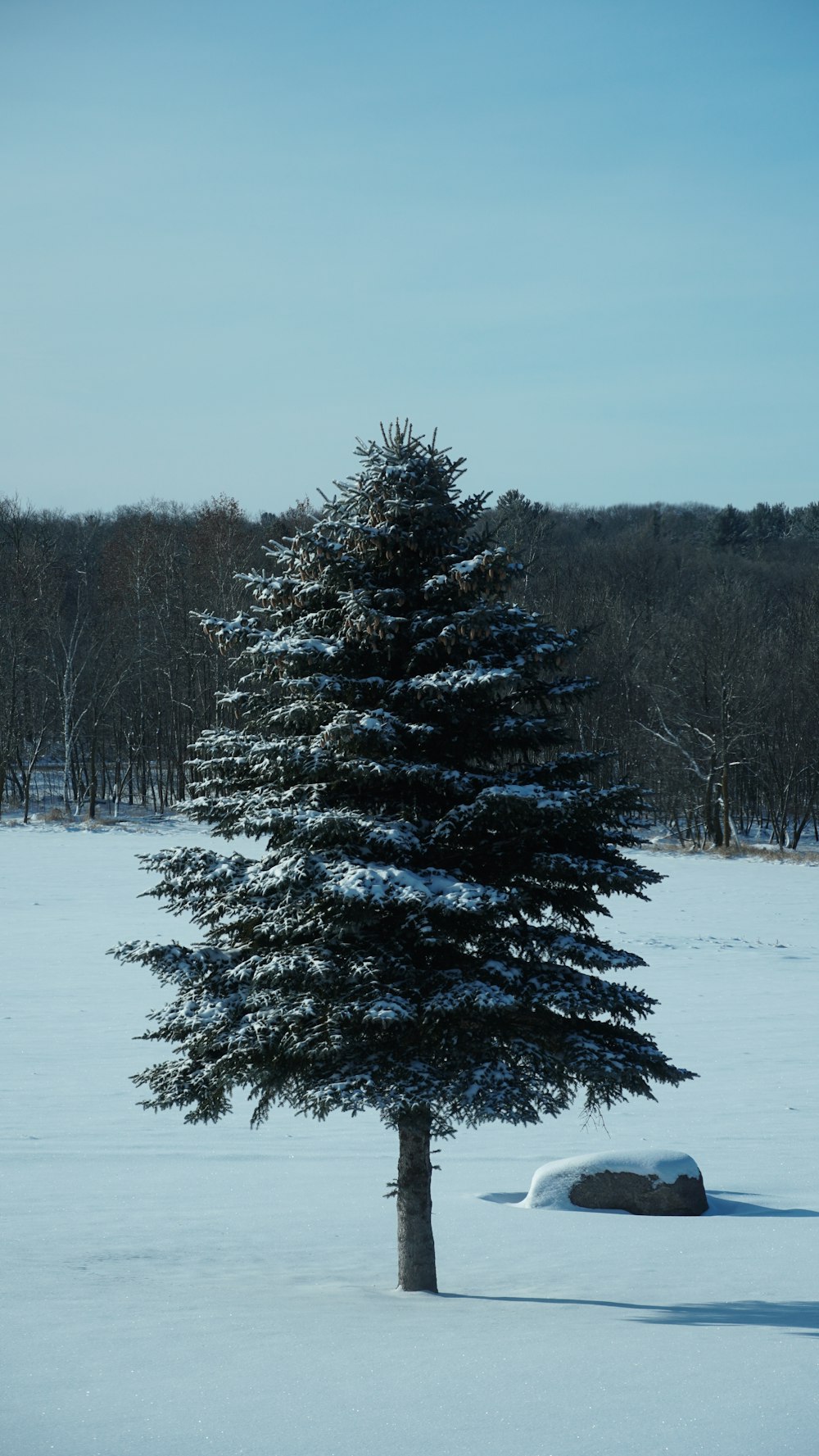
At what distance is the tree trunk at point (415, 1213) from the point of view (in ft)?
31.6

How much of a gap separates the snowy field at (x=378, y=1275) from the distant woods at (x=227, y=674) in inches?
1227

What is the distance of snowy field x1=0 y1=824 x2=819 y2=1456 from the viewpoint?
6.62m

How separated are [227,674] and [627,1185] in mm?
44969

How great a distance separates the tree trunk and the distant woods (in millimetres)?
37731

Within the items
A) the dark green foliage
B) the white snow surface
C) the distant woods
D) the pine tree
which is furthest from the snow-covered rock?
the distant woods

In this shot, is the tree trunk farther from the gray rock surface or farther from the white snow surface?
the gray rock surface

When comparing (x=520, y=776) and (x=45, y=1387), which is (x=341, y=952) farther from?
(x=45, y=1387)

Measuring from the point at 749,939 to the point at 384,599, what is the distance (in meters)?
20.9

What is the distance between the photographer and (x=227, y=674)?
55.7 meters

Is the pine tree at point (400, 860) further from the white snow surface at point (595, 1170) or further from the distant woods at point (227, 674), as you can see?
the distant woods at point (227, 674)

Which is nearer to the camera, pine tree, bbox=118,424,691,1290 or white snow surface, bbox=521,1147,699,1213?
pine tree, bbox=118,424,691,1290

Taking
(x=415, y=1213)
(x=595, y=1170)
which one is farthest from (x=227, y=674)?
(x=415, y=1213)

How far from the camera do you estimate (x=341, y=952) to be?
888 cm

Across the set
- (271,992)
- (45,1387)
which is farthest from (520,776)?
(45,1387)
